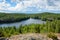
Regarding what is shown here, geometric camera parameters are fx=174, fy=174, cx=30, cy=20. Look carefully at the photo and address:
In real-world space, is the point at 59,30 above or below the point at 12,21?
above

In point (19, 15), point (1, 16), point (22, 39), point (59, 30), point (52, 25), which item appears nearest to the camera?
point (22, 39)

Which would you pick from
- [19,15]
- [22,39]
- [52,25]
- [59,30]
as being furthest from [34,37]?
[19,15]

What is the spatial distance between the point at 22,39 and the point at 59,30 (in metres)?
7.11

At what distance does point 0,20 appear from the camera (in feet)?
83.5

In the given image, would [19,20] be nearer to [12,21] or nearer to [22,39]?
[12,21]

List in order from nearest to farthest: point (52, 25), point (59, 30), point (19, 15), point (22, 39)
A: point (22, 39) < point (59, 30) < point (52, 25) < point (19, 15)

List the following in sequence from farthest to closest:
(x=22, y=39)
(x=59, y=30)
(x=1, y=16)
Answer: (x=1, y=16) < (x=59, y=30) < (x=22, y=39)

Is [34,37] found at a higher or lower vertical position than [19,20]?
higher

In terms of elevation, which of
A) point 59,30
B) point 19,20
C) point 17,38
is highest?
point 17,38

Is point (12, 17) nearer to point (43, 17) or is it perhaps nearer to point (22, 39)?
point (43, 17)

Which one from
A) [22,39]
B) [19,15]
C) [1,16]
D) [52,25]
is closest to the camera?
[22,39]

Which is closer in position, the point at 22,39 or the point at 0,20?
the point at 22,39

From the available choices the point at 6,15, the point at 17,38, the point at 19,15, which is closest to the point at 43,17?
the point at 19,15

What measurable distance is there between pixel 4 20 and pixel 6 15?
803mm
